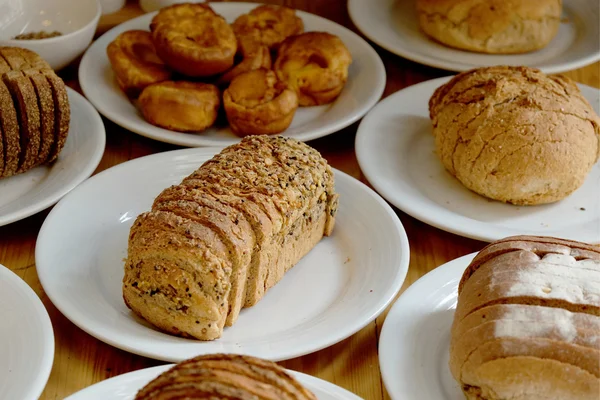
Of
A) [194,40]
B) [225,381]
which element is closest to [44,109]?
[194,40]

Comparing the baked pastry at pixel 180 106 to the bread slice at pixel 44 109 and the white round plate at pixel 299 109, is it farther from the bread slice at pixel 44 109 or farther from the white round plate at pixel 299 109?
the bread slice at pixel 44 109

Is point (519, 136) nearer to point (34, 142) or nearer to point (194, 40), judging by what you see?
point (194, 40)

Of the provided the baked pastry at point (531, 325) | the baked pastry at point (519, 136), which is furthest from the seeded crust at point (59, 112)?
the baked pastry at point (531, 325)

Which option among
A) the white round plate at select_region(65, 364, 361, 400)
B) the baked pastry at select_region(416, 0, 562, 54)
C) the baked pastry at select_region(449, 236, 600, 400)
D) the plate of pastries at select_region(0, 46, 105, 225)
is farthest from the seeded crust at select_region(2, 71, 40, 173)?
the baked pastry at select_region(416, 0, 562, 54)

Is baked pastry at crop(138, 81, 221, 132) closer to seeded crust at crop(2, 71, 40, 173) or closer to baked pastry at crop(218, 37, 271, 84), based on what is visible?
baked pastry at crop(218, 37, 271, 84)

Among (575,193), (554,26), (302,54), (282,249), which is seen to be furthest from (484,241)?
(554,26)

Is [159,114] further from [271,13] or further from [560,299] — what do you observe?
[560,299]
